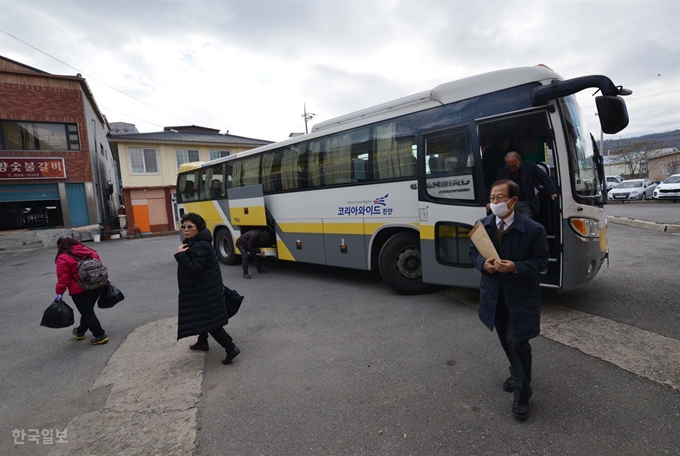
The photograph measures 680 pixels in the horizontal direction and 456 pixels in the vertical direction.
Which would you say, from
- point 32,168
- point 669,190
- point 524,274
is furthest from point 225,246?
point 669,190

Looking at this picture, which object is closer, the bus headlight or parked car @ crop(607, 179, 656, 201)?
the bus headlight

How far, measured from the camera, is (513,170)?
4.48 metres

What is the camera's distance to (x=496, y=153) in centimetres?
474

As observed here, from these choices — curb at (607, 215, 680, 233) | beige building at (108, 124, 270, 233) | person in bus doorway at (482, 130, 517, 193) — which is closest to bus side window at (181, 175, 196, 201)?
person in bus doorway at (482, 130, 517, 193)

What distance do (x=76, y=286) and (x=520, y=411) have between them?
506cm

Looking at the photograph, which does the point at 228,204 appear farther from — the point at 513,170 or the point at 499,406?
the point at 499,406

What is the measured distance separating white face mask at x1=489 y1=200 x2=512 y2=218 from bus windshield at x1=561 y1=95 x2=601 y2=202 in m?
2.29

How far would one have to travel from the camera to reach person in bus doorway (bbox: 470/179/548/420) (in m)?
2.47

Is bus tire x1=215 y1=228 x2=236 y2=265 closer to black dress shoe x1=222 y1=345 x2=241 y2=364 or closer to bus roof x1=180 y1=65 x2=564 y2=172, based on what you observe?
bus roof x1=180 y1=65 x2=564 y2=172

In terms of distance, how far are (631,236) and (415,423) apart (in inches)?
438

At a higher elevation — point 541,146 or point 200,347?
point 541,146

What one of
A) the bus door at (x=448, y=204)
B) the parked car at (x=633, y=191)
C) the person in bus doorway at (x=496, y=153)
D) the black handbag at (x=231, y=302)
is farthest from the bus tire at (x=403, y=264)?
the parked car at (x=633, y=191)

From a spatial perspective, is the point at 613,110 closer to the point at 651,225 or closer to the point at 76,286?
the point at 76,286

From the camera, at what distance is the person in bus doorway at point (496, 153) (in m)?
4.70
